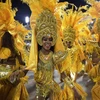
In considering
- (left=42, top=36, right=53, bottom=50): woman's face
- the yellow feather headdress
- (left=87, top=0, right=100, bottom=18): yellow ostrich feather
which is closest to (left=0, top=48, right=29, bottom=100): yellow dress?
(left=42, top=36, right=53, bottom=50): woman's face

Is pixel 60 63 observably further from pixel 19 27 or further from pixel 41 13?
pixel 19 27

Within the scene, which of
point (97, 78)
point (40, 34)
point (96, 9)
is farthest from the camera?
point (96, 9)

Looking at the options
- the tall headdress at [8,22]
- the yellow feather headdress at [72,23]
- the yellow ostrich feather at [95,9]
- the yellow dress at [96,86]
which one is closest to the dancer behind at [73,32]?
the yellow feather headdress at [72,23]

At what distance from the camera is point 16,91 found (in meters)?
3.94

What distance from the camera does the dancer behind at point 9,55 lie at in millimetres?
3911

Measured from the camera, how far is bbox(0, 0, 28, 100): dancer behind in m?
3.91

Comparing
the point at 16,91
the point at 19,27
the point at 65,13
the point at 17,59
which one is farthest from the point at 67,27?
the point at 16,91

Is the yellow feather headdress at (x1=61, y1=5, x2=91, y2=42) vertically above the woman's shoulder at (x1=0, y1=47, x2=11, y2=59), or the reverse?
the yellow feather headdress at (x1=61, y1=5, x2=91, y2=42)

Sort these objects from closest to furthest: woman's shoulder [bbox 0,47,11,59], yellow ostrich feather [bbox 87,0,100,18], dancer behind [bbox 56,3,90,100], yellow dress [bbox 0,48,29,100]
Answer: yellow dress [bbox 0,48,29,100] → woman's shoulder [bbox 0,47,11,59] → yellow ostrich feather [bbox 87,0,100,18] → dancer behind [bbox 56,3,90,100]

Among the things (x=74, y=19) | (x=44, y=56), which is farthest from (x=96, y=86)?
(x=74, y=19)

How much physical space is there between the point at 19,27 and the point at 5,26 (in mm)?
488

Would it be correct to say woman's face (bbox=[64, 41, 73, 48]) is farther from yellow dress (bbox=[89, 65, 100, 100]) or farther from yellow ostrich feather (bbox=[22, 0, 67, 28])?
yellow ostrich feather (bbox=[22, 0, 67, 28])

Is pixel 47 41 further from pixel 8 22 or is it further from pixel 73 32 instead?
pixel 73 32

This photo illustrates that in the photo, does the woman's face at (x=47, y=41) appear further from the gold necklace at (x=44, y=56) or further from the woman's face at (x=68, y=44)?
the woman's face at (x=68, y=44)
